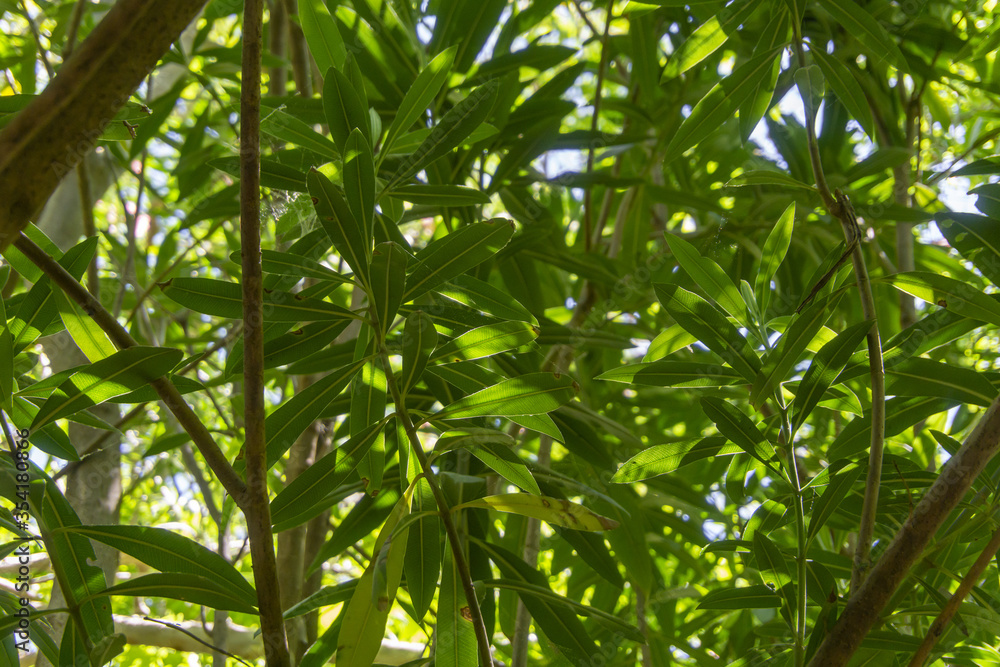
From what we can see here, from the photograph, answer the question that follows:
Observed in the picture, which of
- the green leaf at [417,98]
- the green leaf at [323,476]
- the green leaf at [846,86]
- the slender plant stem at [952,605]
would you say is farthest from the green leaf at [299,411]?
the green leaf at [846,86]

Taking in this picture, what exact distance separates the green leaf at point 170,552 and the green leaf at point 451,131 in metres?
0.41

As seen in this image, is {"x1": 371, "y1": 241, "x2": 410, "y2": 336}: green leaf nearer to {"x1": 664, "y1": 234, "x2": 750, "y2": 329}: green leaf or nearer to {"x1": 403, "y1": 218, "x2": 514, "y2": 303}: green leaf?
{"x1": 403, "y1": 218, "x2": 514, "y2": 303}: green leaf

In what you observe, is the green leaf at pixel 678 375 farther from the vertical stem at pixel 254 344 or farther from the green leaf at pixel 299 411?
the vertical stem at pixel 254 344

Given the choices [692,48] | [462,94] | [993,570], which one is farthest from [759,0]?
[993,570]

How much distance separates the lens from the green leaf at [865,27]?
0.87 m

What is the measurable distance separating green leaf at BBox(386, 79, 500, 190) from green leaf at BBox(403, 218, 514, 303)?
15cm

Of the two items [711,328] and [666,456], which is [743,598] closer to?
[666,456]

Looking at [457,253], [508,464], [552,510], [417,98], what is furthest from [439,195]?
[552,510]

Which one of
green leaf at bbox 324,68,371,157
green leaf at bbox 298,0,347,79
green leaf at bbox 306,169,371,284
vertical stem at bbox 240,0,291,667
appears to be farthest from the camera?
green leaf at bbox 298,0,347,79

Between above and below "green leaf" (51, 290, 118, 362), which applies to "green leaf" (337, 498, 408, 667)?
below

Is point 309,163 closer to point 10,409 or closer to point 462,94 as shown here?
point 462,94

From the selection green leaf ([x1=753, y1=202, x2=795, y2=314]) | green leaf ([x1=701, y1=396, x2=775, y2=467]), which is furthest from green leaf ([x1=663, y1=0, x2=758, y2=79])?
green leaf ([x1=701, y1=396, x2=775, y2=467])

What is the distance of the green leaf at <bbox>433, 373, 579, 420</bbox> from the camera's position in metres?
0.65

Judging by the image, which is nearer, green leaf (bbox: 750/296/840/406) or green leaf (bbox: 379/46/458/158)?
green leaf (bbox: 750/296/840/406)
